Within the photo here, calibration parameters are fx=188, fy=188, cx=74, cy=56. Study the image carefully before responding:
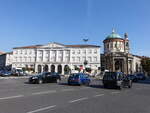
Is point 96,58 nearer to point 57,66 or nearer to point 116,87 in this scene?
point 57,66

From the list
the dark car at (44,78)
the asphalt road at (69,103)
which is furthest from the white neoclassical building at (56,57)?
the asphalt road at (69,103)

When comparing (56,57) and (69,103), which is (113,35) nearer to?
(56,57)

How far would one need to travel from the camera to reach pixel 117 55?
9850 cm

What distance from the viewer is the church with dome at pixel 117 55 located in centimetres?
9818

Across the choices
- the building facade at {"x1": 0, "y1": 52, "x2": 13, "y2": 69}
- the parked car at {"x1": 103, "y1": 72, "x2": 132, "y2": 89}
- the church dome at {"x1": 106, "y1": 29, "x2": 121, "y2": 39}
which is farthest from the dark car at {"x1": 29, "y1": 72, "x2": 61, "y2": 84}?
the building facade at {"x1": 0, "y1": 52, "x2": 13, "y2": 69}

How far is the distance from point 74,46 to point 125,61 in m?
27.9

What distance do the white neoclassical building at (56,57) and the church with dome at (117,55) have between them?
1060 centimetres

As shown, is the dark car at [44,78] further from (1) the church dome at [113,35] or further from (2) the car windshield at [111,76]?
(1) the church dome at [113,35]

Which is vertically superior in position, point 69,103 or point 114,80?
point 114,80

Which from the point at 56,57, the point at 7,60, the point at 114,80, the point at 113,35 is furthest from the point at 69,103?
Answer: the point at 7,60

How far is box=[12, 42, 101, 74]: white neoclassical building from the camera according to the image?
91812 mm

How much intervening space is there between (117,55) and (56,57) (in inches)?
1253

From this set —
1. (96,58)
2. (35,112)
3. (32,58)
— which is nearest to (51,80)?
(35,112)

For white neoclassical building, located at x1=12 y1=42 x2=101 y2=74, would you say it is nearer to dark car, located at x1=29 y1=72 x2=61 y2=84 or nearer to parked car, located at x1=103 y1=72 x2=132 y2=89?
dark car, located at x1=29 y1=72 x2=61 y2=84
